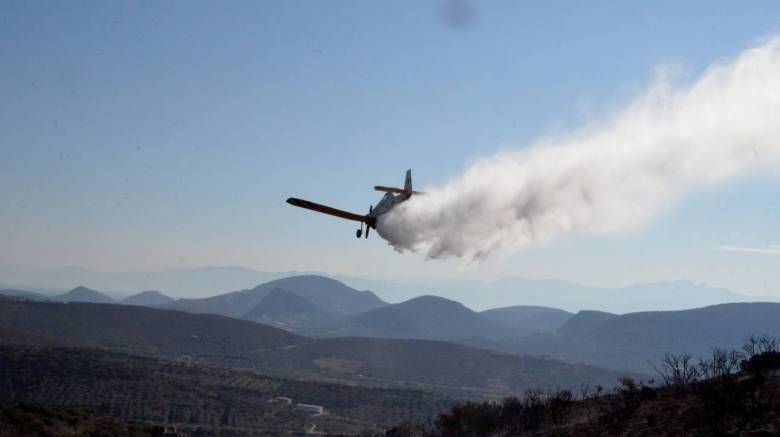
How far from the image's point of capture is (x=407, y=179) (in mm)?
58031

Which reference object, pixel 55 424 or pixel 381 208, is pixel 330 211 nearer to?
pixel 381 208

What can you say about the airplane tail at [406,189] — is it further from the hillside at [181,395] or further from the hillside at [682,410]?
the hillside at [181,395]

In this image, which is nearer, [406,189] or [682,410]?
[682,410]

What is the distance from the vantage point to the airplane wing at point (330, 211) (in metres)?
52.1

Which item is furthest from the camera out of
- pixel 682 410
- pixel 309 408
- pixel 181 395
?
pixel 309 408

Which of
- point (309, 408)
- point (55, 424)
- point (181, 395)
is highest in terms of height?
point (55, 424)

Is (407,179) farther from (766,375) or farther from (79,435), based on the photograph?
(79,435)

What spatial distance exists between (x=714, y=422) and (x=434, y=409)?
14492 cm

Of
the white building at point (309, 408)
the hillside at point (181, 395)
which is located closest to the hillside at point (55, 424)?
the hillside at point (181, 395)

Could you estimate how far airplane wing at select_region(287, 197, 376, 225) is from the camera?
171 ft

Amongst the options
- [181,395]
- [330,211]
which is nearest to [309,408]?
[181,395]

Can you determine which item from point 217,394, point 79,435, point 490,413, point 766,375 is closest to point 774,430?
point 766,375

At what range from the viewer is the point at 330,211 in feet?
178

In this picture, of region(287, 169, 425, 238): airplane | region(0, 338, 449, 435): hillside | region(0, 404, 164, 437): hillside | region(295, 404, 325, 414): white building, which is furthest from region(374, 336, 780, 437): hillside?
region(295, 404, 325, 414): white building
